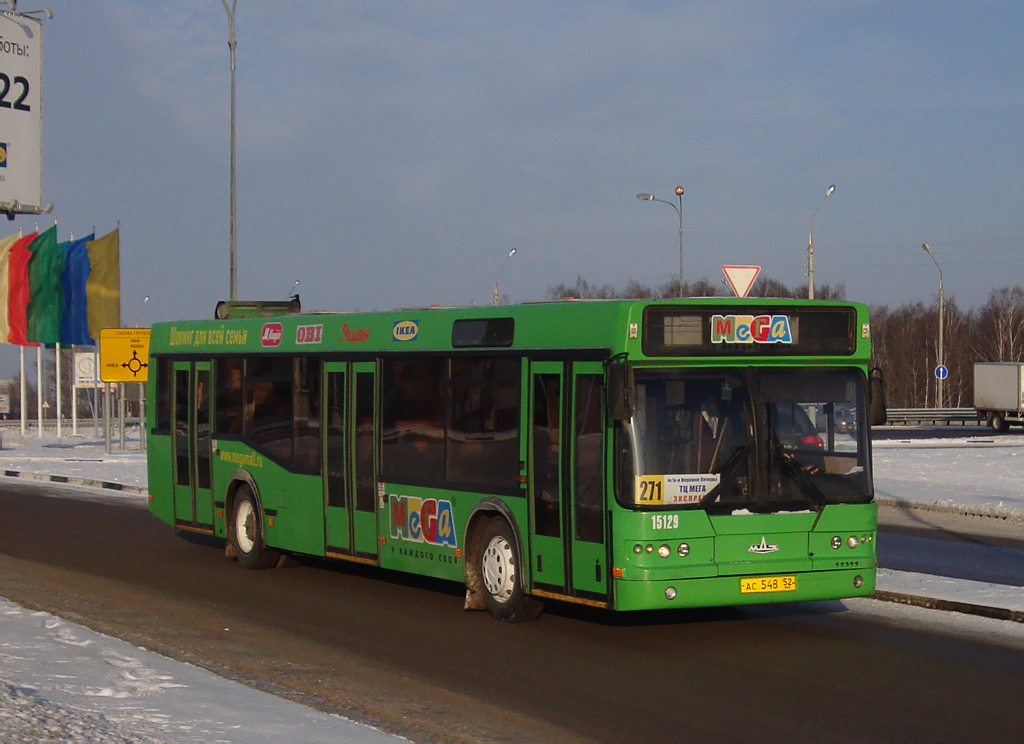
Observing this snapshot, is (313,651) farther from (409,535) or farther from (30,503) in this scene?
(30,503)

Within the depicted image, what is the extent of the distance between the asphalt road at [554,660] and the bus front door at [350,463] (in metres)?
0.53

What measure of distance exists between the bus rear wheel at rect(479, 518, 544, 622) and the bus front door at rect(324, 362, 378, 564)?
1.90 metres

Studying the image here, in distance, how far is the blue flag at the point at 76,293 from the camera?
45.8 meters

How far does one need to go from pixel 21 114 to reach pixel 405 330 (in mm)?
5785

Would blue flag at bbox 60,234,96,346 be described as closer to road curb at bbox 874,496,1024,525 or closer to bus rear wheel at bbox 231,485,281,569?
road curb at bbox 874,496,1024,525

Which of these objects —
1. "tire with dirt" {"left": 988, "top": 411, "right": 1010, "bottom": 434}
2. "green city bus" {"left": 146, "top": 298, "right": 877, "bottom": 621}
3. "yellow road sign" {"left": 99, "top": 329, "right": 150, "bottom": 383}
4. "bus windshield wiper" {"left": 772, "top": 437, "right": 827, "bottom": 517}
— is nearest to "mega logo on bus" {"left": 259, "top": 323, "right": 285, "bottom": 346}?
"green city bus" {"left": 146, "top": 298, "right": 877, "bottom": 621}

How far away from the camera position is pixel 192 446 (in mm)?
16703

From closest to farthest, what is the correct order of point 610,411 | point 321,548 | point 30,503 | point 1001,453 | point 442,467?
point 610,411, point 442,467, point 321,548, point 30,503, point 1001,453

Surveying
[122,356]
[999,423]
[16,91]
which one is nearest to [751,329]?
[16,91]

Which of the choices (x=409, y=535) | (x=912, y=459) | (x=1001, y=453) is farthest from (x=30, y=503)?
(x=1001, y=453)

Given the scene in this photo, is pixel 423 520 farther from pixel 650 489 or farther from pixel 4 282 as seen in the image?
pixel 4 282

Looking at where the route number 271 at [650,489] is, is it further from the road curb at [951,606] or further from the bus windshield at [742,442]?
the road curb at [951,606]

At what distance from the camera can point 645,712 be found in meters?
8.04

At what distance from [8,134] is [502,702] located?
10230 mm
